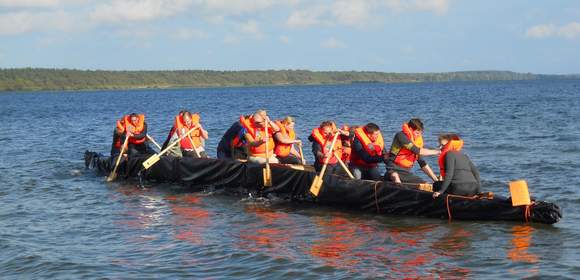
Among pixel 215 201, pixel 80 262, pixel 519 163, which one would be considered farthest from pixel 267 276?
pixel 519 163

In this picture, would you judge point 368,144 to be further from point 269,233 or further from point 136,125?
point 136,125

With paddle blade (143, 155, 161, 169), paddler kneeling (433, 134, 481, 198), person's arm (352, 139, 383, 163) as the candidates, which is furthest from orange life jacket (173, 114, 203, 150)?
paddler kneeling (433, 134, 481, 198)

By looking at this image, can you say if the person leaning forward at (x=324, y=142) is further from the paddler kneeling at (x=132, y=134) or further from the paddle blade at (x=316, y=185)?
the paddler kneeling at (x=132, y=134)

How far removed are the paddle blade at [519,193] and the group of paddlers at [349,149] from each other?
2.35 ft

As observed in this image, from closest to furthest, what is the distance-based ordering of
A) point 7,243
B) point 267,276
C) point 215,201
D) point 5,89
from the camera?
point 267,276
point 7,243
point 215,201
point 5,89

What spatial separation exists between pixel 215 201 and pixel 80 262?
→ 5.23 m

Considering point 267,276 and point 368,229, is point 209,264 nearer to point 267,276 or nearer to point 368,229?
point 267,276

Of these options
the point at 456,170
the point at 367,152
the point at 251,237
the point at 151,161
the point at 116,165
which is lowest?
the point at 251,237

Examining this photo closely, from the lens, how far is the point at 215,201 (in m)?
15.6

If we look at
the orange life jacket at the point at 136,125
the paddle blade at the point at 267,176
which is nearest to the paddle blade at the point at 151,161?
the orange life jacket at the point at 136,125

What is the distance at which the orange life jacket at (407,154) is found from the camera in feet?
44.3

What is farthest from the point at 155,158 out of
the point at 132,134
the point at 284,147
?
the point at 284,147

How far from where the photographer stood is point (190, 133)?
18547mm

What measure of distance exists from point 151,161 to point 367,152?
19.8ft
